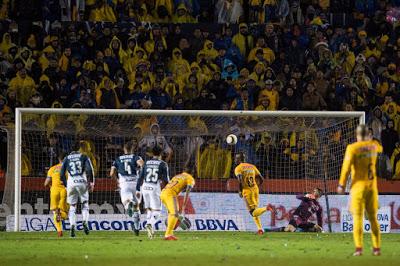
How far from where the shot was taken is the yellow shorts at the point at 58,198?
24.1 meters

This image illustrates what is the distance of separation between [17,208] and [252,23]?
10640 mm

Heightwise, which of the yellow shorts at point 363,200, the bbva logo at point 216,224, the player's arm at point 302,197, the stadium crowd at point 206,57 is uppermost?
the stadium crowd at point 206,57

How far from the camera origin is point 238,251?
18.1 meters

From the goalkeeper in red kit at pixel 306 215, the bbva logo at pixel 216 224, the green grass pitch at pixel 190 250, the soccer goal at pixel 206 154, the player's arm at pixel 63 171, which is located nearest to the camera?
the green grass pitch at pixel 190 250

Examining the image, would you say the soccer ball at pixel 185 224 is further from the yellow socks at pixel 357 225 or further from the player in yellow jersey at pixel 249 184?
the yellow socks at pixel 357 225

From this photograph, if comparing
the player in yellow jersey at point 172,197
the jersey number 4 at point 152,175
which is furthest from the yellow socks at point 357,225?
the jersey number 4 at point 152,175

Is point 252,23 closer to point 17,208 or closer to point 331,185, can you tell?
point 331,185

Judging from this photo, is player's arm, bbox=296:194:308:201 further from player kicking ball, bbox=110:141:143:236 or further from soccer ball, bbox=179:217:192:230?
player kicking ball, bbox=110:141:143:236

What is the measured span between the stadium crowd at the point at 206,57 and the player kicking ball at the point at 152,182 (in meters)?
6.27

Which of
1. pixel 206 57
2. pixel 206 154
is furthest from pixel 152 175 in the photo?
pixel 206 57

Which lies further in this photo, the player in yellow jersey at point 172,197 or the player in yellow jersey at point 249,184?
the player in yellow jersey at point 249,184

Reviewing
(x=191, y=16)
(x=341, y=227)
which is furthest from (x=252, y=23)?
(x=341, y=227)

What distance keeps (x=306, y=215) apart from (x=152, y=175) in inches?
250

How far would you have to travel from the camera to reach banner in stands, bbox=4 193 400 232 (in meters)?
27.5
